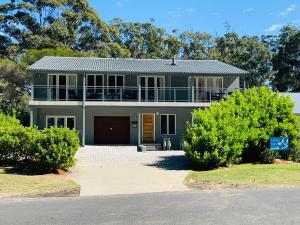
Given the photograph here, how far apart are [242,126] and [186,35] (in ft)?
122

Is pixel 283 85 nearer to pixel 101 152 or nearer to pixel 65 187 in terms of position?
pixel 101 152

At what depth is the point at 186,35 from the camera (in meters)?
56.2

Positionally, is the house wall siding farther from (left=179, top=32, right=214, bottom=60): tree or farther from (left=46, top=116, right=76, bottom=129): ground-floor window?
(left=179, top=32, right=214, bottom=60): tree

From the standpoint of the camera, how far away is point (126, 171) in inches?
734

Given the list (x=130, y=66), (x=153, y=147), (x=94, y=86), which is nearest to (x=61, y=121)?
(x=94, y=86)

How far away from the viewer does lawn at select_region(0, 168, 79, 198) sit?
13.2 metres

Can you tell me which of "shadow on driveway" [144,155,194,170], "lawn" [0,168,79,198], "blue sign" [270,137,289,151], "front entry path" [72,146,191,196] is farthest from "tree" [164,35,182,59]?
"lawn" [0,168,79,198]

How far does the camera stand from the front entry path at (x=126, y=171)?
14.5 meters

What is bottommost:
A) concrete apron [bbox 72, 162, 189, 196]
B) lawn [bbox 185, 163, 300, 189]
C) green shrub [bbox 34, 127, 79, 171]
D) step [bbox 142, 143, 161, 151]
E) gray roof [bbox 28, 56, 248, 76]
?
concrete apron [bbox 72, 162, 189, 196]

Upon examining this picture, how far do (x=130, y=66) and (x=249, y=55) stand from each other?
78.7ft

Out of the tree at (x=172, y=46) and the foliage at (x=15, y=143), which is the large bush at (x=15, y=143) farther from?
the tree at (x=172, y=46)

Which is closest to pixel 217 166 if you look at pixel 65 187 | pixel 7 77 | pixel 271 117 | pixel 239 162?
pixel 239 162

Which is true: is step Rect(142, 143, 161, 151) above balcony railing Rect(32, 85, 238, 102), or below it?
below

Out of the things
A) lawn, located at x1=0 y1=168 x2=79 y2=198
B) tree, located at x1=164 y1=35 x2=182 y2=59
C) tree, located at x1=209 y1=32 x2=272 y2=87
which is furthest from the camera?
tree, located at x1=164 y1=35 x2=182 y2=59
